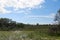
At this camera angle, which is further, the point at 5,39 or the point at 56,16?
the point at 56,16

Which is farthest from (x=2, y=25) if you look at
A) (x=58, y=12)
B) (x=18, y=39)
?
(x=18, y=39)

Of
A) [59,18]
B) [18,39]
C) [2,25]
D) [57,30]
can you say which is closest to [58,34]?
[57,30]

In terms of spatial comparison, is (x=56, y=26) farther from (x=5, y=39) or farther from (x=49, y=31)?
(x=5, y=39)

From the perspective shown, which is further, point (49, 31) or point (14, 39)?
point (49, 31)

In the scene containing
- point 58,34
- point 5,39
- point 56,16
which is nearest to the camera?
point 5,39

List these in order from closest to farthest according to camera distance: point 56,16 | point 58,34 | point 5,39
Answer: point 5,39 < point 58,34 < point 56,16

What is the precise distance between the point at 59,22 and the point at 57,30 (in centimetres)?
269

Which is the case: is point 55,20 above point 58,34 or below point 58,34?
above

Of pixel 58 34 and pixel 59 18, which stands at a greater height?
pixel 59 18

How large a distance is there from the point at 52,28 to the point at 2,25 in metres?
13.7

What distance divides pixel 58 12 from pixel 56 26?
5355mm

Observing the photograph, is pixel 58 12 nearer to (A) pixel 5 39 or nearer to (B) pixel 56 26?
(B) pixel 56 26

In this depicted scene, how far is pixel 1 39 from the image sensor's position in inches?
608

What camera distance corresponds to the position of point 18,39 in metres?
16.0
